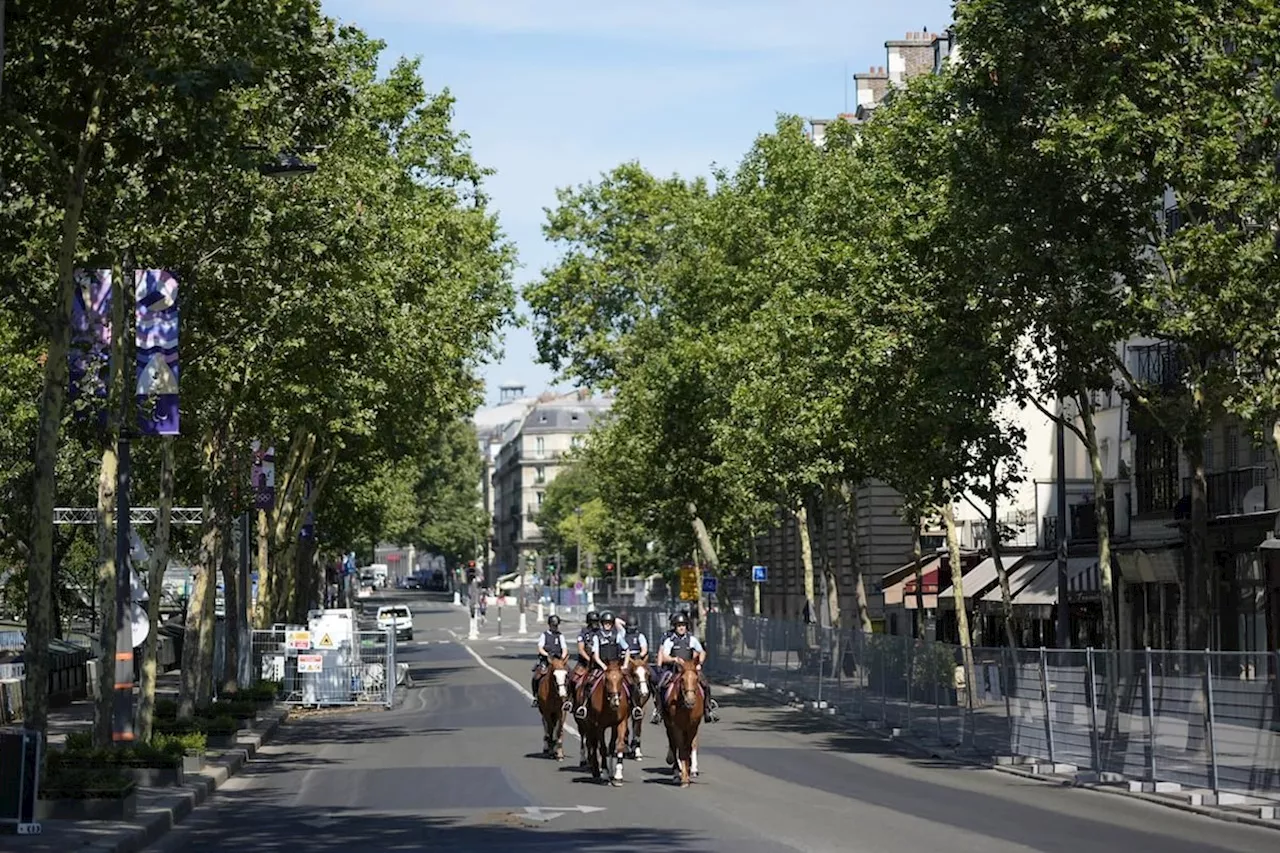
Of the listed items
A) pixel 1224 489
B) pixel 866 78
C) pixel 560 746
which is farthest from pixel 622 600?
pixel 560 746

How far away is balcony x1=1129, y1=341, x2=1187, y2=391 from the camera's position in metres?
47.1

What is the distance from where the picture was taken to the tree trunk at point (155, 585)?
97.6 feet

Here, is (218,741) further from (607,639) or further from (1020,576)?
(1020,576)

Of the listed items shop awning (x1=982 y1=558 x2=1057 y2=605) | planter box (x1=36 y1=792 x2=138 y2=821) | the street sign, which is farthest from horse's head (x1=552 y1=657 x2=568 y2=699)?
the street sign

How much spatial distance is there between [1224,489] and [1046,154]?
19319mm

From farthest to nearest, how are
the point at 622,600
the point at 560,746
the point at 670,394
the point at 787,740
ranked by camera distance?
the point at 622,600 < the point at 670,394 < the point at 787,740 < the point at 560,746

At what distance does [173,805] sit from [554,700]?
936cm

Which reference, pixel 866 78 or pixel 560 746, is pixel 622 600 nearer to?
pixel 866 78

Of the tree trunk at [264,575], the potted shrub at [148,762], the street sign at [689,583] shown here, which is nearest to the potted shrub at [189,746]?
the potted shrub at [148,762]

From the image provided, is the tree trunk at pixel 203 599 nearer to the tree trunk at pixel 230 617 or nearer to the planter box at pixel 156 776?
the tree trunk at pixel 230 617

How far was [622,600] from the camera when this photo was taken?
15788 centimetres

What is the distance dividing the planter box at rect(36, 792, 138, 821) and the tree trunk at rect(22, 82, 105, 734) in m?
1.09

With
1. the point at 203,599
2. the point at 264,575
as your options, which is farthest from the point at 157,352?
the point at 264,575

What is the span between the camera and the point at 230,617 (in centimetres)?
4550
